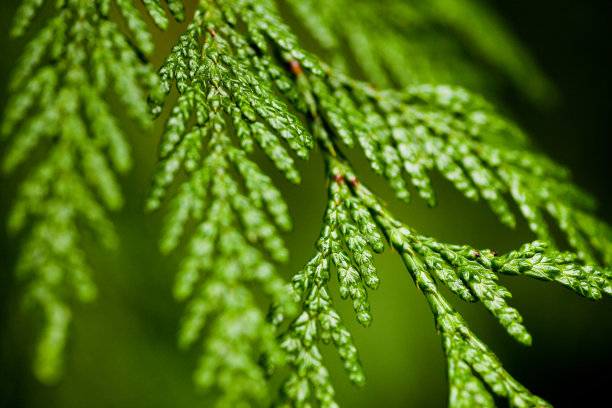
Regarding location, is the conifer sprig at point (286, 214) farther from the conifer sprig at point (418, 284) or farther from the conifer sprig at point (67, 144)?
the conifer sprig at point (67, 144)

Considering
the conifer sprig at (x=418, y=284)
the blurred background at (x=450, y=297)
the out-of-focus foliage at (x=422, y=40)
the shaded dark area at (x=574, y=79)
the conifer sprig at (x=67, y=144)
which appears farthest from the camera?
the shaded dark area at (x=574, y=79)

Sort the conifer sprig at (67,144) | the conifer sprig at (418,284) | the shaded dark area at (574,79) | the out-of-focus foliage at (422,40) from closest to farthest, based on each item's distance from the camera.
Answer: the conifer sprig at (67,144)
the conifer sprig at (418,284)
the out-of-focus foliage at (422,40)
the shaded dark area at (574,79)

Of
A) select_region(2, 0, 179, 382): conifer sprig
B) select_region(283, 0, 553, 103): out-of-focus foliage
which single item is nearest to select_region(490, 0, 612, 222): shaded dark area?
select_region(283, 0, 553, 103): out-of-focus foliage


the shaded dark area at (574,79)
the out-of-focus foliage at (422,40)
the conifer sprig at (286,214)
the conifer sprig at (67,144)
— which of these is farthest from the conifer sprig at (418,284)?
the shaded dark area at (574,79)

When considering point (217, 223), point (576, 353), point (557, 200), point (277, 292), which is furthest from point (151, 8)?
point (576, 353)

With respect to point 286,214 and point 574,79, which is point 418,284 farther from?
point 574,79

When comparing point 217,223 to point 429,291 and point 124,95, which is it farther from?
point 429,291

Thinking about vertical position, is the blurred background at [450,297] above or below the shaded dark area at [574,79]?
below

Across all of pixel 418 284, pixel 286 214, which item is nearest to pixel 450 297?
pixel 418 284
